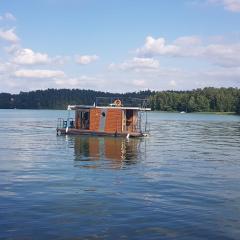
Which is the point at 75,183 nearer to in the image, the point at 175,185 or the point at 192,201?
the point at 175,185

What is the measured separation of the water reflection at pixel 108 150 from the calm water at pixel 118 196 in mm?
171

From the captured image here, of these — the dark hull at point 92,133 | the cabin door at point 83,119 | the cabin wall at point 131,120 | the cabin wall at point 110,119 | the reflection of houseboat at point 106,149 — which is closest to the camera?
the reflection of houseboat at point 106,149

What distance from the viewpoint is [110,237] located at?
1719 cm

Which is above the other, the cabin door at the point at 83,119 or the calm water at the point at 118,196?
the cabin door at the point at 83,119

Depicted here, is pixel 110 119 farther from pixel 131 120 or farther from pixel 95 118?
pixel 131 120

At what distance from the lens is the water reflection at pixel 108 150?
3947 cm

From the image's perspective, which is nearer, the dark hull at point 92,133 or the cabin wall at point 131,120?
the dark hull at point 92,133

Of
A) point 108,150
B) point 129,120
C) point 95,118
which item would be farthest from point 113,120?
point 108,150

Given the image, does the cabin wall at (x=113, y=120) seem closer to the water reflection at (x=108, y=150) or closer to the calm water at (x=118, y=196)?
the water reflection at (x=108, y=150)

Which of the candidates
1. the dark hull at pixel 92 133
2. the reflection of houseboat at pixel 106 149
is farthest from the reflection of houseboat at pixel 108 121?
the reflection of houseboat at pixel 106 149

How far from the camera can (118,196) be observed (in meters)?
24.0

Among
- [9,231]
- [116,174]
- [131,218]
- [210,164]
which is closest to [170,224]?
[131,218]

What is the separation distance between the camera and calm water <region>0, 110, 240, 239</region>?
1812 centimetres

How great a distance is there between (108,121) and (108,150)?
18606 mm
